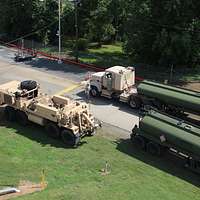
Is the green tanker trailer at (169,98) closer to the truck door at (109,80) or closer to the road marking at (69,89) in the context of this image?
the truck door at (109,80)

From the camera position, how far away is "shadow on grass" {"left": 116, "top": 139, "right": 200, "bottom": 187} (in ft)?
82.6

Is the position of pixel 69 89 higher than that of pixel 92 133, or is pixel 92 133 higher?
pixel 69 89

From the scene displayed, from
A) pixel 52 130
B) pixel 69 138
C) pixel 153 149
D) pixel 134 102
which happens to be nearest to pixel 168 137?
pixel 153 149

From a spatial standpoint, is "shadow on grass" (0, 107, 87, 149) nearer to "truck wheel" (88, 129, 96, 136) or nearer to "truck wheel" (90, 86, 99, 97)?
"truck wheel" (88, 129, 96, 136)

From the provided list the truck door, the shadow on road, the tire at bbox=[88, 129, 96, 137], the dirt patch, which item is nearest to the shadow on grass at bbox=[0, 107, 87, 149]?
the tire at bbox=[88, 129, 96, 137]

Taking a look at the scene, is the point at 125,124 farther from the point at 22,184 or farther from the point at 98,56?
the point at 98,56

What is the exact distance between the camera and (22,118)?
30.5m

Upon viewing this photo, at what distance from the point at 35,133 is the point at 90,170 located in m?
6.45

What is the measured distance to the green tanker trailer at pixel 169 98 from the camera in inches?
1192

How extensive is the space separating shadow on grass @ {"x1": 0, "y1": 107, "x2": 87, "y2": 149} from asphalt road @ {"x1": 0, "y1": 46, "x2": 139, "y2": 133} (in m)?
5.01

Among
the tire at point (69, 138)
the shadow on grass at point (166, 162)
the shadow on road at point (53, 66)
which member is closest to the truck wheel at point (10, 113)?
the tire at point (69, 138)

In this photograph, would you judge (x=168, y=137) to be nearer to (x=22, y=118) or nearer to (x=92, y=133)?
(x=92, y=133)

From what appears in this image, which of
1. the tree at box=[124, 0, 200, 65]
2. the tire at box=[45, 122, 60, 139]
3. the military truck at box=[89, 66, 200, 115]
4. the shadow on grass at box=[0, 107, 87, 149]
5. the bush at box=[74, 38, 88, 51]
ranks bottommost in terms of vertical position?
the shadow on grass at box=[0, 107, 87, 149]

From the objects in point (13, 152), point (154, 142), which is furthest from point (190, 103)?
point (13, 152)
